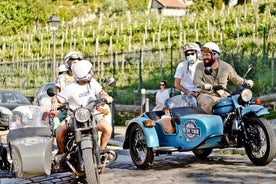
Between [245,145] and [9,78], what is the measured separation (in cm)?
2574

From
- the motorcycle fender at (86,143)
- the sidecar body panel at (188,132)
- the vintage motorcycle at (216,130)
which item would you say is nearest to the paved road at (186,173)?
the vintage motorcycle at (216,130)

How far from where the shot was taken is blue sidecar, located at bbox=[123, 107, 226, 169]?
778 centimetres

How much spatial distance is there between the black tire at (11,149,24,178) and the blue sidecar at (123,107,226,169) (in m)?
2.33

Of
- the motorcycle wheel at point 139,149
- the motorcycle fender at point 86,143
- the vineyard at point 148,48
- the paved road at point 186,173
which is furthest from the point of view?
the vineyard at point 148,48

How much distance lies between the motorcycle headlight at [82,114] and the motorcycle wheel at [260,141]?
2.44 m

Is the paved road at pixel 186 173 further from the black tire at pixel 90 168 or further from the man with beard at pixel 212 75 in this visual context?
the black tire at pixel 90 168

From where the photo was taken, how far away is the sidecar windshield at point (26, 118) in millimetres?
6715

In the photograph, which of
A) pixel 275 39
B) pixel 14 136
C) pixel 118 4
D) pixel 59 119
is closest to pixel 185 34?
pixel 275 39

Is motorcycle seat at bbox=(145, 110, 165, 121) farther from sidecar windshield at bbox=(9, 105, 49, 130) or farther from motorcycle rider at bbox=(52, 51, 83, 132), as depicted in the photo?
sidecar windshield at bbox=(9, 105, 49, 130)

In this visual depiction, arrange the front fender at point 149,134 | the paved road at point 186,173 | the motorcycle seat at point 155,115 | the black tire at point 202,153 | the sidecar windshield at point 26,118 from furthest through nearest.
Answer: the black tire at point 202,153 < the motorcycle seat at point 155,115 < the front fender at point 149,134 < the paved road at point 186,173 < the sidecar windshield at point 26,118

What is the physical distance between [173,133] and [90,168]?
2.25 meters

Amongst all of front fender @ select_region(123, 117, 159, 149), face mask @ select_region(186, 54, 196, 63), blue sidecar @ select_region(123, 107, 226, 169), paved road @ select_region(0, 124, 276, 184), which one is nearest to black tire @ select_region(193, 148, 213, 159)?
paved road @ select_region(0, 124, 276, 184)

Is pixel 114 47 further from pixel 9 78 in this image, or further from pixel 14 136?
pixel 14 136

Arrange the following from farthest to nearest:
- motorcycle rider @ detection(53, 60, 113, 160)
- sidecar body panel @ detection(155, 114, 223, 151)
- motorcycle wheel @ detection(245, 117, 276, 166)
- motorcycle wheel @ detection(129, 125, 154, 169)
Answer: motorcycle wheel @ detection(129, 125, 154, 169) → sidecar body panel @ detection(155, 114, 223, 151) → motorcycle wheel @ detection(245, 117, 276, 166) → motorcycle rider @ detection(53, 60, 113, 160)
